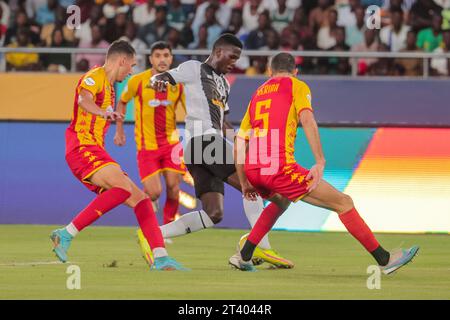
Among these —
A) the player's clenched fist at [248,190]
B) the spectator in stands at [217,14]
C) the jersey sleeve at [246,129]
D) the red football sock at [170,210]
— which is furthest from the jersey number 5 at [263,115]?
the spectator in stands at [217,14]

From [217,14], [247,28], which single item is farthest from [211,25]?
[247,28]

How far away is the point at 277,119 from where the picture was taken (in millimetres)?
10828

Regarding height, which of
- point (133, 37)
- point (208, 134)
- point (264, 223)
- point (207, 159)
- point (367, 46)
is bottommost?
point (264, 223)

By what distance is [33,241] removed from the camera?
14672 mm

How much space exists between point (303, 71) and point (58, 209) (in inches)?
170

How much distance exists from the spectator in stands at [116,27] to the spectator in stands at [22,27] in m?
1.15

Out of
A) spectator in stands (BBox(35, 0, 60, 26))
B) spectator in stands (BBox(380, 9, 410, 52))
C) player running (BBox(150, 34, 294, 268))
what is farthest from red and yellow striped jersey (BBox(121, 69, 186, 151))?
spectator in stands (BBox(35, 0, 60, 26))

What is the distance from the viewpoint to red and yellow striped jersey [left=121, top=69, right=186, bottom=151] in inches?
608

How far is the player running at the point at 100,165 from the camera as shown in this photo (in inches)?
436

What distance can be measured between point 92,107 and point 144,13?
904cm

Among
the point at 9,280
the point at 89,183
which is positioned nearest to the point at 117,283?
the point at 9,280

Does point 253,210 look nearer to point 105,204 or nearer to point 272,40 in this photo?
point 105,204

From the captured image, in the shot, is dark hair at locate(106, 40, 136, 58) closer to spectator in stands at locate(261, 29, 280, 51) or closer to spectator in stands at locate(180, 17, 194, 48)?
spectator in stands at locate(261, 29, 280, 51)
